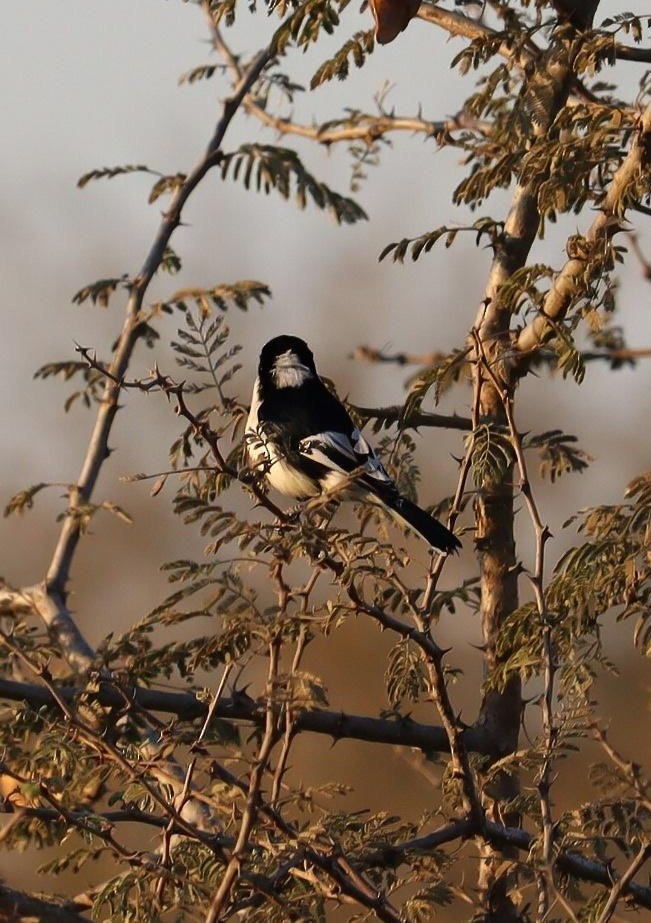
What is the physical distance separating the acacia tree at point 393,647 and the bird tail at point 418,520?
0.30ft

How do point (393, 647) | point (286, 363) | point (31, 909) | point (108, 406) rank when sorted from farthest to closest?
point (286, 363) → point (108, 406) → point (393, 647) → point (31, 909)

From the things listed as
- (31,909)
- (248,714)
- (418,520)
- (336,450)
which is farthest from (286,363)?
(31,909)

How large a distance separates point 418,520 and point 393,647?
1221 mm

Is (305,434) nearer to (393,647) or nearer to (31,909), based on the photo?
(393,647)

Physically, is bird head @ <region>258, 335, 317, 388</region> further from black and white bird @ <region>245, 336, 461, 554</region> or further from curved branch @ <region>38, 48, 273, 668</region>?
curved branch @ <region>38, 48, 273, 668</region>

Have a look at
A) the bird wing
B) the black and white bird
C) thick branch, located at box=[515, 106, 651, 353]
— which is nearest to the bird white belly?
the black and white bird

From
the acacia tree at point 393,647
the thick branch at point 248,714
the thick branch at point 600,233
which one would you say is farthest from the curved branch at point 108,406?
the thick branch at point 600,233

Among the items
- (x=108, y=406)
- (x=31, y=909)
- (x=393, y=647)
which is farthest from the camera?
(x=108, y=406)

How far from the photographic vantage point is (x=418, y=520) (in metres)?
5.04

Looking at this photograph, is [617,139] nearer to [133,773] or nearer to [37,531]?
[133,773]

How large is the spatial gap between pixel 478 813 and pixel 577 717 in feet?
1.00

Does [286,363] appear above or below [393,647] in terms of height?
above

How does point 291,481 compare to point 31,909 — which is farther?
point 291,481

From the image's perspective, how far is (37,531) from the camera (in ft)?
39.1
